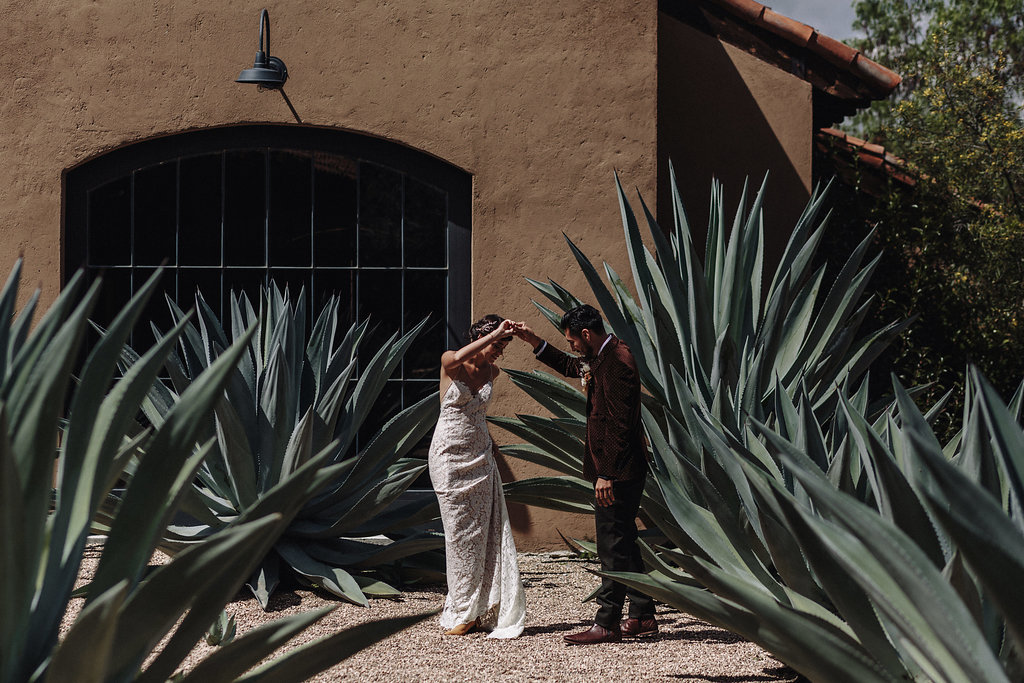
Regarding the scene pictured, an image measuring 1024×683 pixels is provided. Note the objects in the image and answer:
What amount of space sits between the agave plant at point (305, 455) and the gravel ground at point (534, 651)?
0.50 feet

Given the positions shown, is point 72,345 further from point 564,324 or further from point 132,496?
point 564,324

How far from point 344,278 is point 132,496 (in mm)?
5339

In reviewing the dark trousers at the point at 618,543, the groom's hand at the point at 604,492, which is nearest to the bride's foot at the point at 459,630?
the dark trousers at the point at 618,543

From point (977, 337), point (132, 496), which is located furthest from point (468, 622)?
point (977, 337)

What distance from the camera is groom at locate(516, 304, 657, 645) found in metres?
4.82

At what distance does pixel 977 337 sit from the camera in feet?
28.2

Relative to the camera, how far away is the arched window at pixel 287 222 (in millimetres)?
7082

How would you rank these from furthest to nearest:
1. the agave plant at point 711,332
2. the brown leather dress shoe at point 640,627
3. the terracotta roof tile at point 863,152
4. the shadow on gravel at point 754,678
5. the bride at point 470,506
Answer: the terracotta roof tile at point 863,152, the agave plant at point 711,332, the bride at point 470,506, the brown leather dress shoe at point 640,627, the shadow on gravel at point 754,678

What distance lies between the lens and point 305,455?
17.3 feet

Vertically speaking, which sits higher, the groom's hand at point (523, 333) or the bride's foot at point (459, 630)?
the groom's hand at point (523, 333)

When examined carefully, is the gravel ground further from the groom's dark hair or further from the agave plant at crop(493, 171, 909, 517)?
the groom's dark hair

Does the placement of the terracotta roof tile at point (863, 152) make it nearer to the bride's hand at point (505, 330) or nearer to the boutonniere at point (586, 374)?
the boutonniere at point (586, 374)

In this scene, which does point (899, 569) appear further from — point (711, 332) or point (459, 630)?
Answer: point (711, 332)

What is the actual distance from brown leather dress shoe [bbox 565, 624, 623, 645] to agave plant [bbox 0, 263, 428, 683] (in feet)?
9.75
